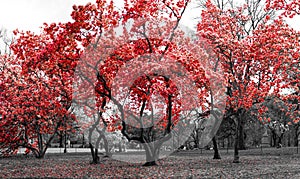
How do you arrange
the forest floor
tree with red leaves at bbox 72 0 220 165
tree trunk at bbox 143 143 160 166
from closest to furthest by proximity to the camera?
1. the forest floor
2. tree with red leaves at bbox 72 0 220 165
3. tree trunk at bbox 143 143 160 166

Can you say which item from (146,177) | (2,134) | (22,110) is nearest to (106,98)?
(146,177)

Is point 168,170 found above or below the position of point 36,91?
below

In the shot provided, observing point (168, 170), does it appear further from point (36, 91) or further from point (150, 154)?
point (36, 91)

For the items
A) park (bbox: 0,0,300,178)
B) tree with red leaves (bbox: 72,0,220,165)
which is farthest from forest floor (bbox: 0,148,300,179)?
tree with red leaves (bbox: 72,0,220,165)

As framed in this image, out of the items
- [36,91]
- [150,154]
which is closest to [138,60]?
[150,154]

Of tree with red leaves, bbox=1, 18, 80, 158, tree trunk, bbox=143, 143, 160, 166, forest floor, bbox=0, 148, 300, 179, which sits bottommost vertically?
forest floor, bbox=0, 148, 300, 179

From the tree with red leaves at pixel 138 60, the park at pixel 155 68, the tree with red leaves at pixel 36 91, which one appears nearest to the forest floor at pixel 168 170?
the park at pixel 155 68

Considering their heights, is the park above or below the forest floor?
above

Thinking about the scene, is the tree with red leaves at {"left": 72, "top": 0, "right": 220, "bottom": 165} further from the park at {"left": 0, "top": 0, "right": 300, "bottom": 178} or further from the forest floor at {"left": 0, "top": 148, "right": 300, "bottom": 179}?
the forest floor at {"left": 0, "top": 148, "right": 300, "bottom": 179}

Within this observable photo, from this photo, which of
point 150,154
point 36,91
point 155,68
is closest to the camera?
point 155,68

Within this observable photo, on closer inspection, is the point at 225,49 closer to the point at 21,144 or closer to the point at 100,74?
the point at 100,74

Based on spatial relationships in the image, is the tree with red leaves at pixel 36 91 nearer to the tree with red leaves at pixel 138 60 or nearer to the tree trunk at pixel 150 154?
the tree with red leaves at pixel 138 60

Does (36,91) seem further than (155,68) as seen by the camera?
Yes

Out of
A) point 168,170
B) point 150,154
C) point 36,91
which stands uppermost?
point 36,91
